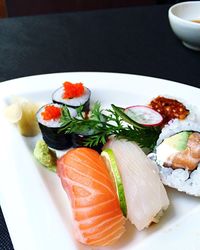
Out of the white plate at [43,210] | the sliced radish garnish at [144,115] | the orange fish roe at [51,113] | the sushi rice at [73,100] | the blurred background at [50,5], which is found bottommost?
the blurred background at [50,5]

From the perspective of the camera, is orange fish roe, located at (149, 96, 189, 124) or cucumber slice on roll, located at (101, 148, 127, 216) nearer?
cucumber slice on roll, located at (101, 148, 127, 216)

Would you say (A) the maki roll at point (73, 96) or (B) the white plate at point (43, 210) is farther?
(A) the maki roll at point (73, 96)

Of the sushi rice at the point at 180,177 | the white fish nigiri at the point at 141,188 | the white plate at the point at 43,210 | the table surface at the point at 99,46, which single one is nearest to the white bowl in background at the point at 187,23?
the table surface at the point at 99,46

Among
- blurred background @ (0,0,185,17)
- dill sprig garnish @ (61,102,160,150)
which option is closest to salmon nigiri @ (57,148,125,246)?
dill sprig garnish @ (61,102,160,150)

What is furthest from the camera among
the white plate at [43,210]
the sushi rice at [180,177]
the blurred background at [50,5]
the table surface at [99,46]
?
the blurred background at [50,5]

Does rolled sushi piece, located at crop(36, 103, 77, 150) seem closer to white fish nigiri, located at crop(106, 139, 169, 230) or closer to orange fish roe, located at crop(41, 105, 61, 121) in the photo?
orange fish roe, located at crop(41, 105, 61, 121)

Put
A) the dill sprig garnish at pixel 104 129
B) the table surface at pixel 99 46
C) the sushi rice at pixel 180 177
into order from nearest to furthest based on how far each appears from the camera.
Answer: the sushi rice at pixel 180 177
the dill sprig garnish at pixel 104 129
the table surface at pixel 99 46

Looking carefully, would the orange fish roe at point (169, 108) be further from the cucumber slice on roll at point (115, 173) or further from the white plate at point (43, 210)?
the cucumber slice on roll at point (115, 173)

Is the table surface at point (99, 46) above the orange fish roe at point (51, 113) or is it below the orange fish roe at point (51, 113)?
below
